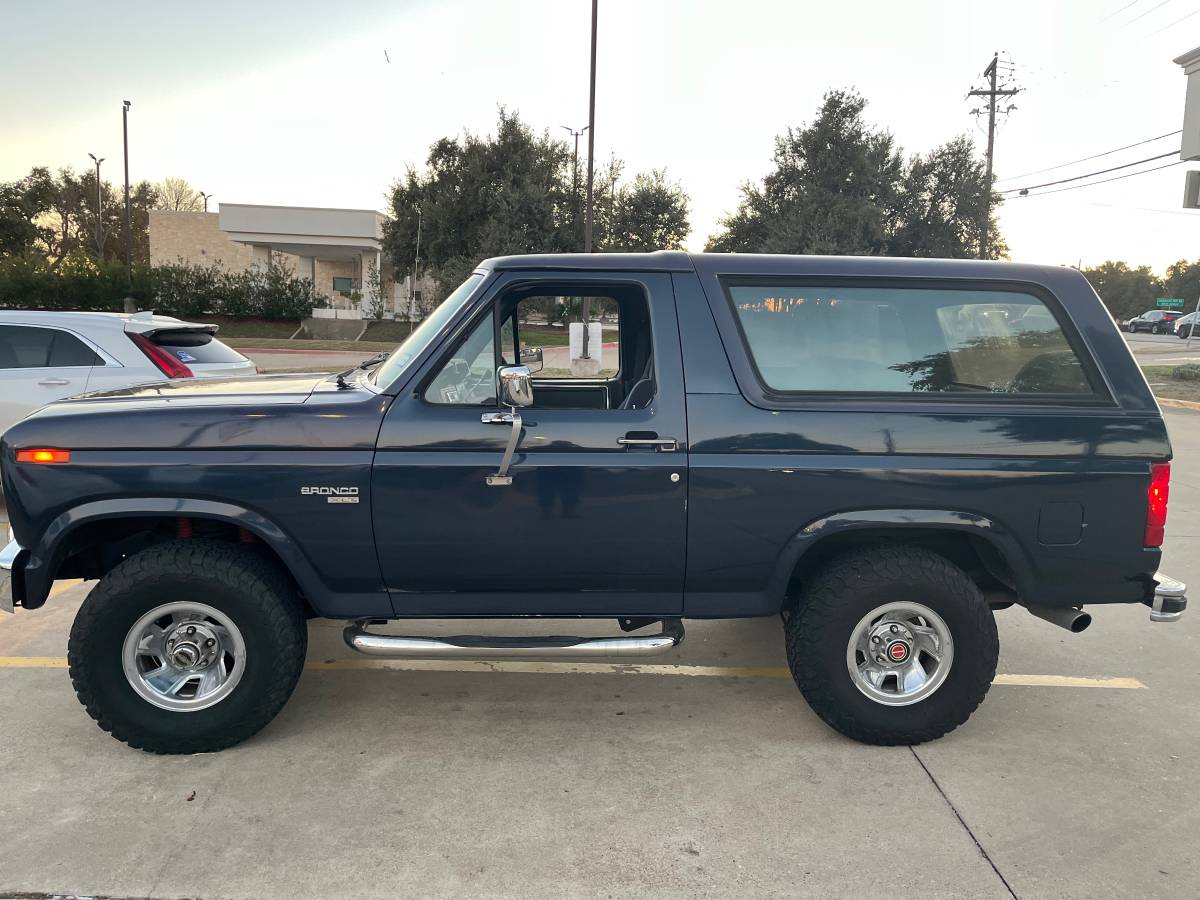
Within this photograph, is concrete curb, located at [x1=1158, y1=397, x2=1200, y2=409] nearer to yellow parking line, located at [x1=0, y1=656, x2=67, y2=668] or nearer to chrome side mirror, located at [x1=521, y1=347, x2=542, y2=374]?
chrome side mirror, located at [x1=521, y1=347, x2=542, y2=374]

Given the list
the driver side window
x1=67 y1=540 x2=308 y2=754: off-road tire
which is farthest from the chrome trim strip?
the driver side window

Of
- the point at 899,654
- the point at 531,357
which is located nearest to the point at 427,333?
the point at 531,357

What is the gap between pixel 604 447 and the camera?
11.3 ft

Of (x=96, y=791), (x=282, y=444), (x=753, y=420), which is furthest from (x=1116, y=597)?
(x=96, y=791)

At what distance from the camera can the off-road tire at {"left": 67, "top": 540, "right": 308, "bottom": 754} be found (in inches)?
134

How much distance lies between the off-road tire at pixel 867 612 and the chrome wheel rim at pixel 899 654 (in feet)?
0.09

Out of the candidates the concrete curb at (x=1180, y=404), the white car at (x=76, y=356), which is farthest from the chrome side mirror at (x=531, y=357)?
the concrete curb at (x=1180, y=404)

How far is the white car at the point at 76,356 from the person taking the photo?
7184mm

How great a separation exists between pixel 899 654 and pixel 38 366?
23.2ft

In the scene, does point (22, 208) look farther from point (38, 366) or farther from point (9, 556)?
point (9, 556)

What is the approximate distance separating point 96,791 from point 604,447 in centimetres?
227

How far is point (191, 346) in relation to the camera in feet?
24.9

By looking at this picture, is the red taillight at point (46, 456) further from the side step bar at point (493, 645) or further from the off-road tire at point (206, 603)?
the side step bar at point (493, 645)

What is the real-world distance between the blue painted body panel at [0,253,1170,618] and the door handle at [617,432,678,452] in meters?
0.03
